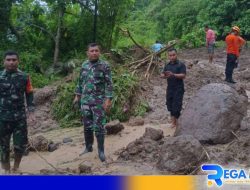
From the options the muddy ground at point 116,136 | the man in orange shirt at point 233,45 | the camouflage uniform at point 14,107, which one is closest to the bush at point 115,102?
the muddy ground at point 116,136

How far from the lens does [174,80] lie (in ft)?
27.3

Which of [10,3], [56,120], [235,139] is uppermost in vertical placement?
[10,3]

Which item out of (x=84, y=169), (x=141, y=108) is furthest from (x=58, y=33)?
(x=84, y=169)

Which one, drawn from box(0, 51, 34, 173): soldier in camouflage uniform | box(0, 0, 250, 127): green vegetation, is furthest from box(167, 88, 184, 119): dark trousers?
box(0, 0, 250, 127): green vegetation

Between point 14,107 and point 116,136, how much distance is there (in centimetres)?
263

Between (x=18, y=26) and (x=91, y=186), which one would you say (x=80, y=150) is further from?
(x=18, y=26)

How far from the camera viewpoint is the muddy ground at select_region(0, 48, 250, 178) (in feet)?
21.7

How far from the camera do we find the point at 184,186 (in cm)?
479

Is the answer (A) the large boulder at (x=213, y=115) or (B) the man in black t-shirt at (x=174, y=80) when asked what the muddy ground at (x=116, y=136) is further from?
(B) the man in black t-shirt at (x=174, y=80)

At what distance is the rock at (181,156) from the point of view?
20.2 feet

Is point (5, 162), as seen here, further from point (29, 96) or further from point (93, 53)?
point (93, 53)

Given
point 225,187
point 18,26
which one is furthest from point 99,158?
point 18,26

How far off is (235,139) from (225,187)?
2.23 metres

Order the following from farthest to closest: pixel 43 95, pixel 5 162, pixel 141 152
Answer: pixel 43 95, pixel 141 152, pixel 5 162
